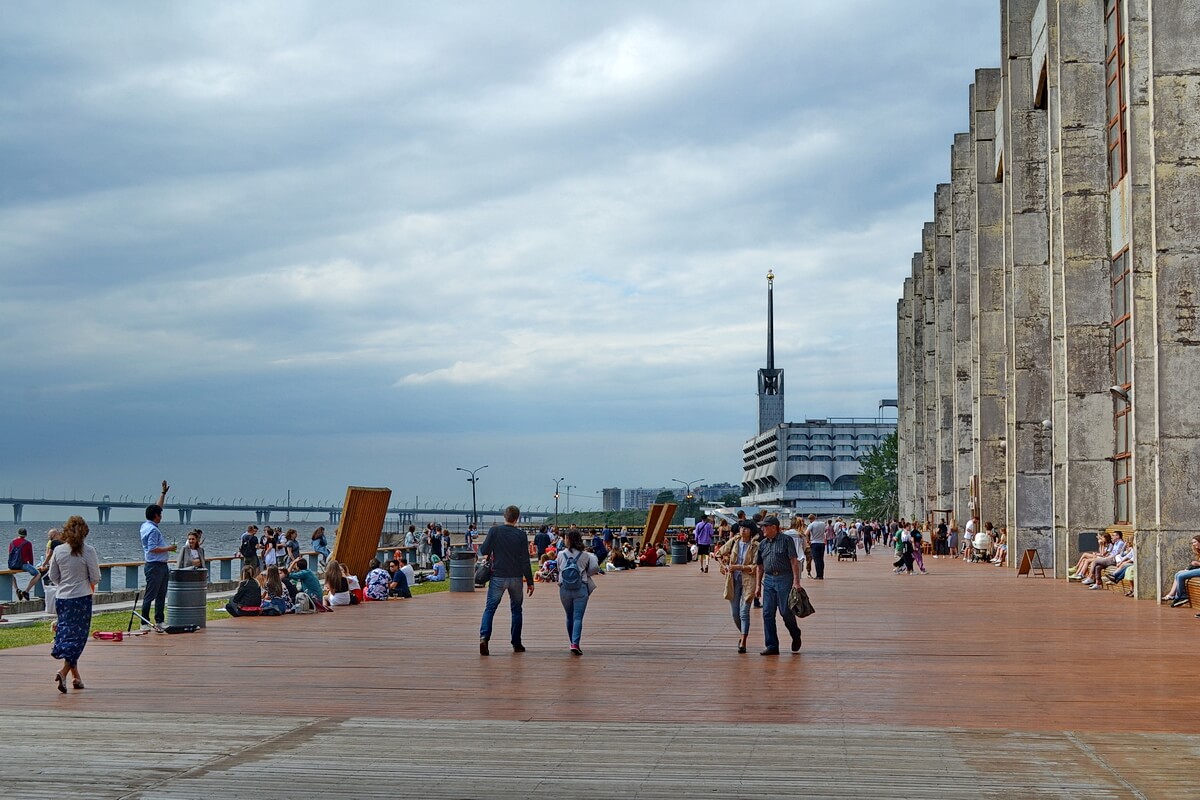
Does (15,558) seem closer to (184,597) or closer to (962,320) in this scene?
(184,597)

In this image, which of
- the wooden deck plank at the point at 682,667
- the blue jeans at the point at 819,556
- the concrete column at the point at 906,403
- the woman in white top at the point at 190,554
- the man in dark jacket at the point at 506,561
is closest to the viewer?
the wooden deck plank at the point at 682,667

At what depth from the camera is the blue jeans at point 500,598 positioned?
51.1 feet

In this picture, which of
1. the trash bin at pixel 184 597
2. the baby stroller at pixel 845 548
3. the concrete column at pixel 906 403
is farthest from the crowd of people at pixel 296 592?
the concrete column at pixel 906 403

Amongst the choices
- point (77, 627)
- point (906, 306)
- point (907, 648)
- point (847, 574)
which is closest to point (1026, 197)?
point (847, 574)

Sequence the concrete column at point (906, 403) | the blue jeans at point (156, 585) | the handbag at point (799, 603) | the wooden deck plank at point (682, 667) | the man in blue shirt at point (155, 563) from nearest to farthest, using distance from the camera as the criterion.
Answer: the wooden deck plank at point (682, 667)
the handbag at point (799, 603)
the man in blue shirt at point (155, 563)
the blue jeans at point (156, 585)
the concrete column at point (906, 403)

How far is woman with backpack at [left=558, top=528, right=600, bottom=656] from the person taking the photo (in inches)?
618

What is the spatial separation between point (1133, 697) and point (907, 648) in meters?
4.72

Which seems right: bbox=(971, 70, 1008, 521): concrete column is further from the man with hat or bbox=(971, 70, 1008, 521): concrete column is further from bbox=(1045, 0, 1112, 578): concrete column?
the man with hat

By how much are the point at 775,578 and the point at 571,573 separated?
2.42 meters

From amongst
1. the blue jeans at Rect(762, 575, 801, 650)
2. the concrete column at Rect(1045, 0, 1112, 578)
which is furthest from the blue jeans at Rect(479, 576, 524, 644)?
the concrete column at Rect(1045, 0, 1112, 578)

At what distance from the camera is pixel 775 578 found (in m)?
15.5

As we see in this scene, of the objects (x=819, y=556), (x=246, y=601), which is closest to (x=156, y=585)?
(x=246, y=601)

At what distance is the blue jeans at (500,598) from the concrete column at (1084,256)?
70.8 feet

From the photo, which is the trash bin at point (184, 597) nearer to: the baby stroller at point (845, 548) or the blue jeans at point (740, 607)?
the blue jeans at point (740, 607)
